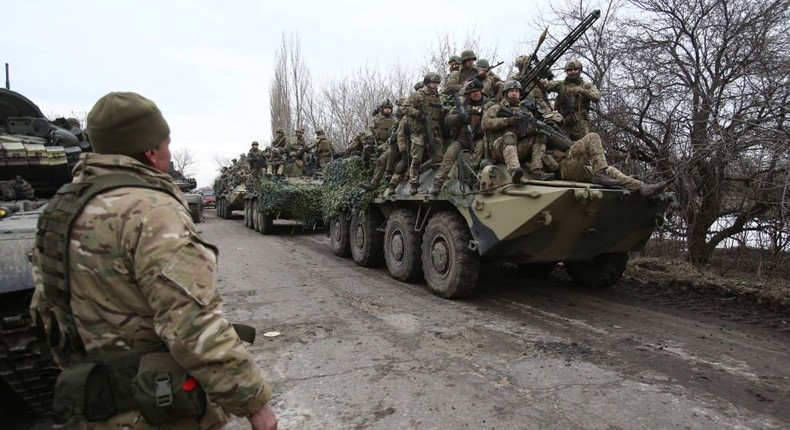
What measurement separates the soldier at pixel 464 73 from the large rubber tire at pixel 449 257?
235 centimetres

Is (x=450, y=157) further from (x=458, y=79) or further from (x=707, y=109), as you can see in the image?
(x=707, y=109)

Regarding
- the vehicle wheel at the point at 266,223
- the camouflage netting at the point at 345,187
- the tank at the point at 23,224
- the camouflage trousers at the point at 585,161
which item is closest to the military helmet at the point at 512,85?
the camouflage trousers at the point at 585,161

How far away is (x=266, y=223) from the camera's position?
14.4 m

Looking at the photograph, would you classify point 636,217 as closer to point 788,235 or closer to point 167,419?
point 788,235

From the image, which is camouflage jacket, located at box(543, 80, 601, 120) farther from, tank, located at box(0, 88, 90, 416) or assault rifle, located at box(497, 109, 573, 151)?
tank, located at box(0, 88, 90, 416)

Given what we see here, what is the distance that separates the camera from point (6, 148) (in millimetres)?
4859

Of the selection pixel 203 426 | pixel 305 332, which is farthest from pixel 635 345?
pixel 203 426

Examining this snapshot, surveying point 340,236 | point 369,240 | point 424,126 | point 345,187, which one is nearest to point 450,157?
point 424,126

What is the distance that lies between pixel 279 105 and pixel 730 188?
28.0 m

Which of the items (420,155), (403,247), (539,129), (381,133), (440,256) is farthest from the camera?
(381,133)

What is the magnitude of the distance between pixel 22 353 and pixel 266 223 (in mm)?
11425

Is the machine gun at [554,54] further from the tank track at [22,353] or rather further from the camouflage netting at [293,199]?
the tank track at [22,353]

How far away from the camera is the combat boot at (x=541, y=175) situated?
6.12 metres

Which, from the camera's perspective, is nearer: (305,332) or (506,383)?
(506,383)
